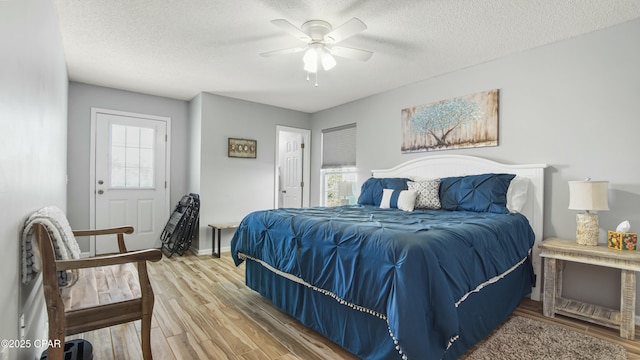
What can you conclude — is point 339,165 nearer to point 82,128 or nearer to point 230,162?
point 230,162

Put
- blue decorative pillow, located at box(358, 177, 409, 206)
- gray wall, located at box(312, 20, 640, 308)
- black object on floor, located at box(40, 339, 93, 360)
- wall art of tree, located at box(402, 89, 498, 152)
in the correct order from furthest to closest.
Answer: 1. blue decorative pillow, located at box(358, 177, 409, 206)
2. wall art of tree, located at box(402, 89, 498, 152)
3. gray wall, located at box(312, 20, 640, 308)
4. black object on floor, located at box(40, 339, 93, 360)

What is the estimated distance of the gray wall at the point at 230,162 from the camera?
4691 mm

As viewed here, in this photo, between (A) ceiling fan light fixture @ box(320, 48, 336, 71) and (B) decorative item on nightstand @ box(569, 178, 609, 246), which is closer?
(B) decorative item on nightstand @ box(569, 178, 609, 246)

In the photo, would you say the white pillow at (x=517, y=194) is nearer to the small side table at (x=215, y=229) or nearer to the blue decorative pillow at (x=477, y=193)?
the blue decorative pillow at (x=477, y=193)

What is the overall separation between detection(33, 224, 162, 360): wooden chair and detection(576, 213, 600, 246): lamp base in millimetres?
3158

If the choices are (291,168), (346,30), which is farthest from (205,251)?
(346,30)

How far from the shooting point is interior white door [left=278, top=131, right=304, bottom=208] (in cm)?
599

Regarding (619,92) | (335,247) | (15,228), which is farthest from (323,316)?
(619,92)

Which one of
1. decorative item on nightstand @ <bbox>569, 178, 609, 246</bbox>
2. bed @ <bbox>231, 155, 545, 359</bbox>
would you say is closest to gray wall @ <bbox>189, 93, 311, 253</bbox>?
bed @ <bbox>231, 155, 545, 359</bbox>

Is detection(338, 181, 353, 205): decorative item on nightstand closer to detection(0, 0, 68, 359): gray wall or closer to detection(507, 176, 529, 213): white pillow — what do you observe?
detection(507, 176, 529, 213): white pillow

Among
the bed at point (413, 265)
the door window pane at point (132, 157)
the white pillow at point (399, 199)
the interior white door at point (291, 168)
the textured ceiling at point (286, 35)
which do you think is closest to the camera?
the bed at point (413, 265)

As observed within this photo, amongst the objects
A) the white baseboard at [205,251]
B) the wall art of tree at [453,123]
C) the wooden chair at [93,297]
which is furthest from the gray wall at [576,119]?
the white baseboard at [205,251]

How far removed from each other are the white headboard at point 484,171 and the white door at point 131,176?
3.54m

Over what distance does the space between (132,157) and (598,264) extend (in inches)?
225
